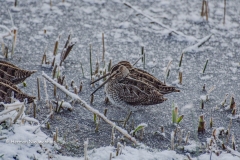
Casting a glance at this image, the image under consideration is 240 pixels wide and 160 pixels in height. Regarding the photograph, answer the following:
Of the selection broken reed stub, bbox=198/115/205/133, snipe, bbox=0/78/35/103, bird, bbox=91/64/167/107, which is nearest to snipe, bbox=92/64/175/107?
bird, bbox=91/64/167/107

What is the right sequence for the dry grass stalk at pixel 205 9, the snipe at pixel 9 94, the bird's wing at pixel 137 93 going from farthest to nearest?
1. the dry grass stalk at pixel 205 9
2. the bird's wing at pixel 137 93
3. the snipe at pixel 9 94

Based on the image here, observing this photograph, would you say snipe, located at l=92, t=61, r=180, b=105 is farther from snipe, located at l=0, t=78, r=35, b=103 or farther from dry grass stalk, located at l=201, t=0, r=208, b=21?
dry grass stalk, located at l=201, t=0, r=208, b=21

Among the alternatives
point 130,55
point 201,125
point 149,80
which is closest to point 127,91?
point 149,80

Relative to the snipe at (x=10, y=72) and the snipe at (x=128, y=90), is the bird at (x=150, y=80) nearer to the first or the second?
the snipe at (x=128, y=90)

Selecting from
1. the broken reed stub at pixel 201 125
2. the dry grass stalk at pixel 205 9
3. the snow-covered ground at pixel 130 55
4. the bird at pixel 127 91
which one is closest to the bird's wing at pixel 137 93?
the bird at pixel 127 91

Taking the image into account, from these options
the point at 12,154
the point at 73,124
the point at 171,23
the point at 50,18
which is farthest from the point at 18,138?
the point at 171,23

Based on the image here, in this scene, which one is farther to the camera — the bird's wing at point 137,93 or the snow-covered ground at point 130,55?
the bird's wing at point 137,93

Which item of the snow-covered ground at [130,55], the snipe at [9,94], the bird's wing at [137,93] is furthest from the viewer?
the bird's wing at [137,93]

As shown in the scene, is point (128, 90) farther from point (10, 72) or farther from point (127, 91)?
point (10, 72)
